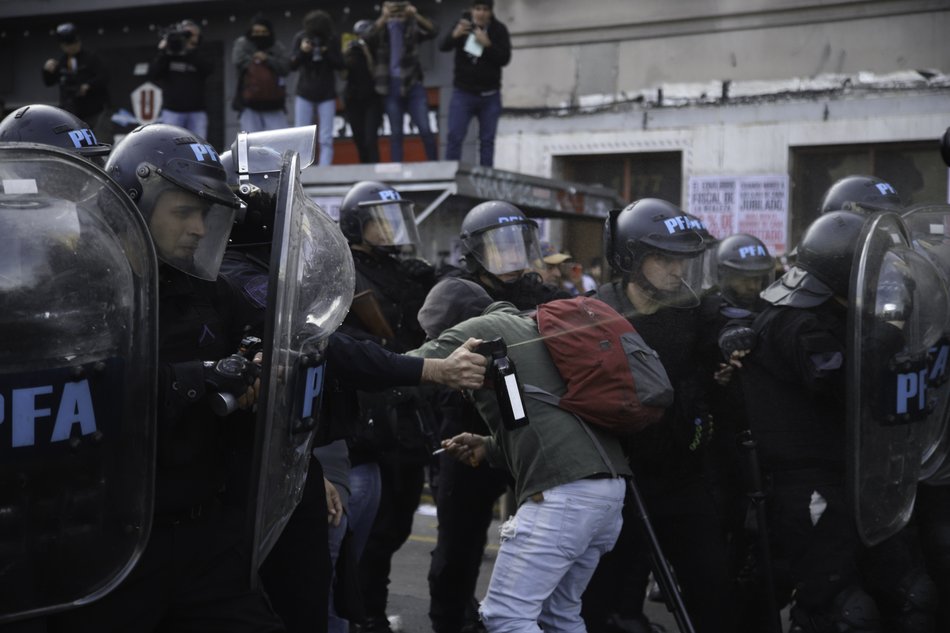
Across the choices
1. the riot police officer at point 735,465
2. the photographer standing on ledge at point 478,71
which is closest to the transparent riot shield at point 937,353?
the riot police officer at point 735,465

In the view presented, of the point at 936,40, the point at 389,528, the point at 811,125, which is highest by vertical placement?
the point at 936,40

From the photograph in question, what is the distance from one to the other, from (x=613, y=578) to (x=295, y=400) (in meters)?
1.97

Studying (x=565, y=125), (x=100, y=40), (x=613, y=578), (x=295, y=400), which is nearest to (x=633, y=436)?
(x=613, y=578)

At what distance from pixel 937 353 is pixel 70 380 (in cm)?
291

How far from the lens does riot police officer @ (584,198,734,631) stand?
Result: 171 inches

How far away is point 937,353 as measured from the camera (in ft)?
13.7

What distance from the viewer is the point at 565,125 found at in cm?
1462

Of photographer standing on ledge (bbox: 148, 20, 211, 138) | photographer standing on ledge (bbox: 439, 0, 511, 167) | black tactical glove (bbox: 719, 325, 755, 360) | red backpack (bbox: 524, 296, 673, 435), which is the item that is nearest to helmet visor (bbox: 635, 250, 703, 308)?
black tactical glove (bbox: 719, 325, 755, 360)

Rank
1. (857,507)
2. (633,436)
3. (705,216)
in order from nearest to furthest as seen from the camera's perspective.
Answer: (857,507) < (633,436) < (705,216)

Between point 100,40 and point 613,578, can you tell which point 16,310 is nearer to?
point 613,578

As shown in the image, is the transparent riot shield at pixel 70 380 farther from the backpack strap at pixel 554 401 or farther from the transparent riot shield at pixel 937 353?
the transparent riot shield at pixel 937 353

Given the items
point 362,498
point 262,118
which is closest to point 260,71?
point 262,118

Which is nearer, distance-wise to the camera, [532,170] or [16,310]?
[16,310]

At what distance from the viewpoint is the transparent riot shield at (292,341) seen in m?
2.70
